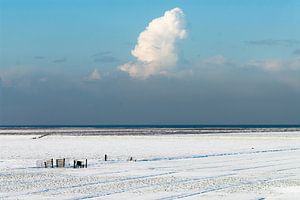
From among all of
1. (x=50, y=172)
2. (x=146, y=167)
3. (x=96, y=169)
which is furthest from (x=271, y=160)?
(x=50, y=172)

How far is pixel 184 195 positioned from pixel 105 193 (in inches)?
134

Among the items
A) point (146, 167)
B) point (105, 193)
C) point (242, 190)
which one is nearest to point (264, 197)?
point (242, 190)

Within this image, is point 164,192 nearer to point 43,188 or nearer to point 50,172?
point 43,188

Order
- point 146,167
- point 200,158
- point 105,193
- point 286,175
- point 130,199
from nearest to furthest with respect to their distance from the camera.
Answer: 1. point 130,199
2. point 105,193
3. point 286,175
4. point 146,167
5. point 200,158

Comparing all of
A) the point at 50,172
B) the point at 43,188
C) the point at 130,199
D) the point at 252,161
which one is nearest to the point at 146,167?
the point at 50,172

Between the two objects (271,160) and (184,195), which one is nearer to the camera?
(184,195)

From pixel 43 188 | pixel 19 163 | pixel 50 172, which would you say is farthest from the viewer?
pixel 19 163

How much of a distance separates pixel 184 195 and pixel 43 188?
22.7 feet

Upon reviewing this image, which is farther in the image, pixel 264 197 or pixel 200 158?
pixel 200 158

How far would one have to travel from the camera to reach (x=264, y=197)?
25719mm

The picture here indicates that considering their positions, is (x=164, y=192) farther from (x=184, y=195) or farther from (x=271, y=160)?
(x=271, y=160)

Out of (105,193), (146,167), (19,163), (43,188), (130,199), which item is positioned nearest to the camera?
(130,199)

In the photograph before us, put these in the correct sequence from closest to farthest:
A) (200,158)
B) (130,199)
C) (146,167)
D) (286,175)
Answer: (130,199)
(286,175)
(146,167)
(200,158)

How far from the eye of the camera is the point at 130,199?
Result: 25203 mm
